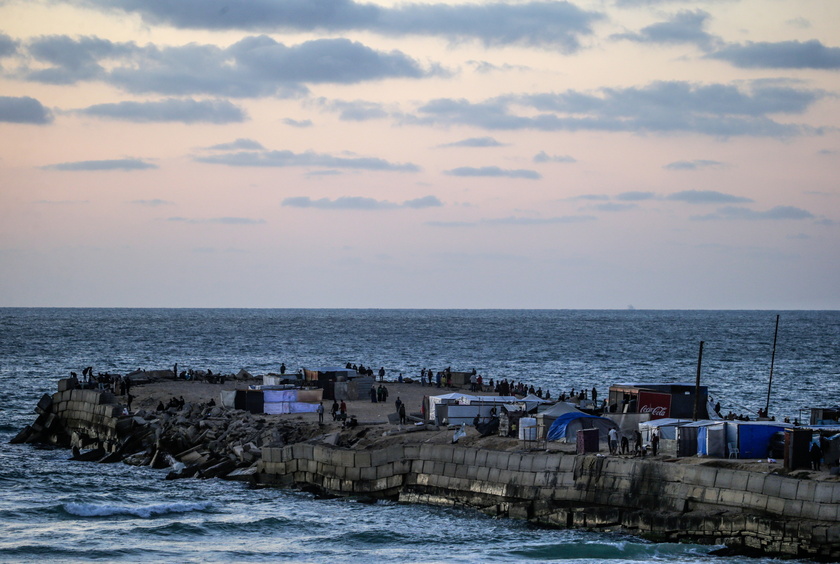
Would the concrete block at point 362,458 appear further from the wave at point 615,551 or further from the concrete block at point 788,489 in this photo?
the concrete block at point 788,489

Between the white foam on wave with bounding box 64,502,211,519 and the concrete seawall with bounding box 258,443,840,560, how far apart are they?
4.05 m

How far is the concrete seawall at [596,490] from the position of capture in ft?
85.6

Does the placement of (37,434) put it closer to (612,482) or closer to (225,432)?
(225,432)

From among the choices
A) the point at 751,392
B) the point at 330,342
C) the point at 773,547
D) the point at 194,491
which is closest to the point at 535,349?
the point at 330,342

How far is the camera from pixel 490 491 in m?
32.7

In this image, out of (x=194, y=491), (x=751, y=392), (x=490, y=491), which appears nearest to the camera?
(x=490, y=491)

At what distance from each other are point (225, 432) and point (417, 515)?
46.0 ft

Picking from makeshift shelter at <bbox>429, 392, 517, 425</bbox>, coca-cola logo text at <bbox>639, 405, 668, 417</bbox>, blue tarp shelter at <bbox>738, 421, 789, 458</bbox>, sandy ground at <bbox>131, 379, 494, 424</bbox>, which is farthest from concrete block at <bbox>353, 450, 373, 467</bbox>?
coca-cola logo text at <bbox>639, 405, 668, 417</bbox>

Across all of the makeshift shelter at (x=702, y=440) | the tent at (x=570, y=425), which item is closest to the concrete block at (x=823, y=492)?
the makeshift shelter at (x=702, y=440)

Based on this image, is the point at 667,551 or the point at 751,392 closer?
the point at 667,551

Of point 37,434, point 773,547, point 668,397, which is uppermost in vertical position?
point 668,397

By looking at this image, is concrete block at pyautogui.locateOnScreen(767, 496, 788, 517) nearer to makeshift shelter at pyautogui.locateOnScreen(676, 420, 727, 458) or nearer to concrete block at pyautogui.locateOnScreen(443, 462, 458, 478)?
makeshift shelter at pyautogui.locateOnScreen(676, 420, 727, 458)

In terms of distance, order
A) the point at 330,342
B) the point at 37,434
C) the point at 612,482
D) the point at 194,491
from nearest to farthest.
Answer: the point at 612,482 < the point at 194,491 < the point at 37,434 < the point at 330,342

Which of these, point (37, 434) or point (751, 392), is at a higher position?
point (751, 392)
